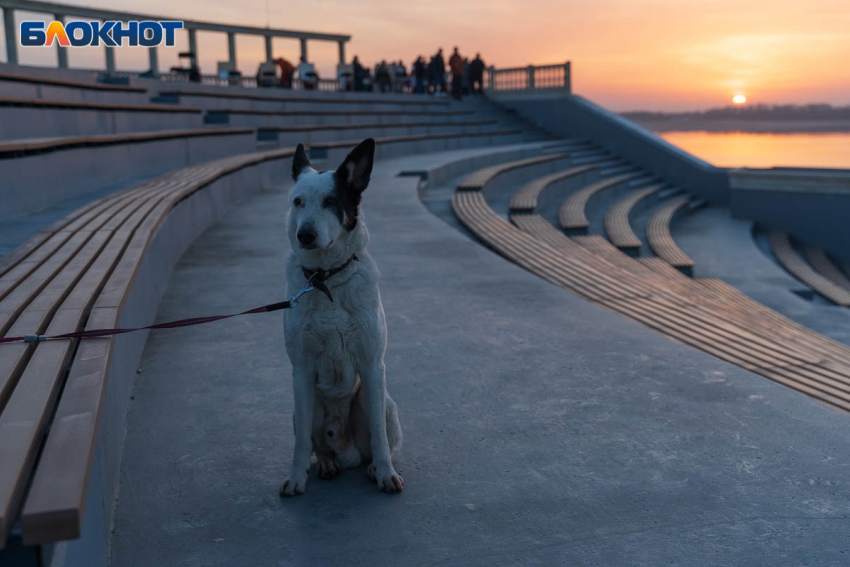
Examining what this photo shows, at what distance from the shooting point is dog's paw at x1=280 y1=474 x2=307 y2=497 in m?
2.88

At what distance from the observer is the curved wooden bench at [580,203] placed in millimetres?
12336

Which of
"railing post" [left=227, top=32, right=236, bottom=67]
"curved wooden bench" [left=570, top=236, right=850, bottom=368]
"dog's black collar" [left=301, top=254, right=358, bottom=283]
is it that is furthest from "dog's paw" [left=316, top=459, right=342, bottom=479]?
"railing post" [left=227, top=32, right=236, bottom=67]

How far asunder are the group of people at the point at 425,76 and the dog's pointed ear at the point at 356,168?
22.9m

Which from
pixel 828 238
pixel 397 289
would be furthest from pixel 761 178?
pixel 397 289

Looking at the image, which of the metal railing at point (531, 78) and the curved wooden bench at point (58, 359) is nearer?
the curved wooden bench at point (58, 359)

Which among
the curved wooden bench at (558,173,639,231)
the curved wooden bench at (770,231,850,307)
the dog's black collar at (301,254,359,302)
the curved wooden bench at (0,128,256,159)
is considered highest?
the curved wooden bench at (0,128,256,159)

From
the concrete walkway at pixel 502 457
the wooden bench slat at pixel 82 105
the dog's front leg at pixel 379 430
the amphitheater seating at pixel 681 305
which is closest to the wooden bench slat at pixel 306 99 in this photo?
the wooden bench slat at pixel 82 105

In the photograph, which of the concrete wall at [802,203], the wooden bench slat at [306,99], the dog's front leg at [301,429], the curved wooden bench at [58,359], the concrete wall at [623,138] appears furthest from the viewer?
the concrete wall at [623,138]

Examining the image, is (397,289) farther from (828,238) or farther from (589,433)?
(828,238)

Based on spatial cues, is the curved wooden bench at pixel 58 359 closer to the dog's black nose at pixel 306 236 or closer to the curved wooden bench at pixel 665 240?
the dog's black nose at pixel 306 236

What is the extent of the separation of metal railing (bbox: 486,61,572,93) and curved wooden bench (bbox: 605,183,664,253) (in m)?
6.57

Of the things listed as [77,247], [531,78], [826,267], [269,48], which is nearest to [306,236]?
[77,247]

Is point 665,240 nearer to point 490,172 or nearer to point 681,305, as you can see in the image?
point 490,172

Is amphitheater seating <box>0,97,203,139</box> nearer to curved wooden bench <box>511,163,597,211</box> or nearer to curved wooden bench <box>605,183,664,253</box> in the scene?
curved wooden bench <box>511,163,597,211</box>
